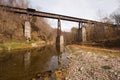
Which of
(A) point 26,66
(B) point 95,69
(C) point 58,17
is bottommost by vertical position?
(A) point 26,66

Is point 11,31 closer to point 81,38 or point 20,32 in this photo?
point 20,32

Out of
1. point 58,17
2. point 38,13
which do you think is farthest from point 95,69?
point 58,17

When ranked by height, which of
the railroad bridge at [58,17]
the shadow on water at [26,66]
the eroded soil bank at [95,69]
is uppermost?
the railroad bridge at [58,17]

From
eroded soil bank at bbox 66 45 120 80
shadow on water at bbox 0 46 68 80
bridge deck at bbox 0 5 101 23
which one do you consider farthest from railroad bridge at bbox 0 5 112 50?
eroded soil bank at bbox 66 45 120 80

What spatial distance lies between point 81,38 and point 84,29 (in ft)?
13.5

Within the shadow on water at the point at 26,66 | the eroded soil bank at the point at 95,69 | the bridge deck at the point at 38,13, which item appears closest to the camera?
the eroded soil bank at the point at 95,69

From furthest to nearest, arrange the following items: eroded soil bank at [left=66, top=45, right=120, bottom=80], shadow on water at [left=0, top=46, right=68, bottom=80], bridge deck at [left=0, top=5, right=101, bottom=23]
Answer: bridge deck at [left=0, top=5, right=101, bottom=23] → shadow on water at [left=0, top=46, right=68, bottom=80] → eroded soil bank at [left=66, top=45, right=120, bottom=80]

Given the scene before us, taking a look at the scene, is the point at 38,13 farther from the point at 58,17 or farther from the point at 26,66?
the point at 26,66

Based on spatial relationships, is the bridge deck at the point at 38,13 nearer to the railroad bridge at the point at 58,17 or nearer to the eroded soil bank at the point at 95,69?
the railroad bridge at the point at 58,17

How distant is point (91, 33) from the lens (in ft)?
203

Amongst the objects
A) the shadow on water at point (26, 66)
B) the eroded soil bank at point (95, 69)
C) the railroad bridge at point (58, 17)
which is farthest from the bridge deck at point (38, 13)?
the eroded soil bank at point (95, 69)

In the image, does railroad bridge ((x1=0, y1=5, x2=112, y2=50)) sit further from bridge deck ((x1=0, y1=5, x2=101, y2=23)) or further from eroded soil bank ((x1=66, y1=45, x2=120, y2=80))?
eroded soil bank ((x1=66, y1=45, x2=120, y2=80))

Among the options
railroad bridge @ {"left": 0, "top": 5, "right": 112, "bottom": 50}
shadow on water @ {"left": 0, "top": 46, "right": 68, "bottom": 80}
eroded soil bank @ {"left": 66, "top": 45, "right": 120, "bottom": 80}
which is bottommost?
shadow on water @ {"left": 0, "top": 46, "right": 68, "bottom": 80}

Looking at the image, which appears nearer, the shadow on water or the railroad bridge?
the shadow on water
